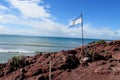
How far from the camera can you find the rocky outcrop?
12.2 meters

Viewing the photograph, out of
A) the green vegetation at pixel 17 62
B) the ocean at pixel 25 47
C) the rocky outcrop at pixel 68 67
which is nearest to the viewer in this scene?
the rocky outcrop at pixel 68 67

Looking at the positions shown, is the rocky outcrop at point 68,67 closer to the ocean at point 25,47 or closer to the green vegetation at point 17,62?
the green vegetation at point 17,62

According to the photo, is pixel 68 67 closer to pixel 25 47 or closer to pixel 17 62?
Result: pixel 17 62

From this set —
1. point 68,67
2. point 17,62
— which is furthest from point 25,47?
point 68,67

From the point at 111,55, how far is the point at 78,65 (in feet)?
8.29

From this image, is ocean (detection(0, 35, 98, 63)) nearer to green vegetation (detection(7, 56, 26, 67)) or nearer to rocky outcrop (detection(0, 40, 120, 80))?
green vegetation (detection(7, 56, 26, 67))

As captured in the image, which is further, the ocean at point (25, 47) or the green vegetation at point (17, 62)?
the ocean at point (25, 47)

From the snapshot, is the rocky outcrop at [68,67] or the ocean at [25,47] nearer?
the rocky outcrop at [68,67]

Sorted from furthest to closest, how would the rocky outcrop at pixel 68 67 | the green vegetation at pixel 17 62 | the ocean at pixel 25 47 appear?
the ocean at pixel 25 47, the green vegetation at pixel 17 62, the rocky outcrop at pixel 68 67

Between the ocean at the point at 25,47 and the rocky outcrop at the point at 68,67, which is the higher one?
the rocky outcrop at the point at 68,67

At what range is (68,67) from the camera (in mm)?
13430

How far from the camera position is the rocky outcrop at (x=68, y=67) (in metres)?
12.2

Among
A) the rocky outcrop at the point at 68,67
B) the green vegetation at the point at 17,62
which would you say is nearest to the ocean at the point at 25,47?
the green vegetation at the point at 17,62

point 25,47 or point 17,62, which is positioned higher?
point 17,62
